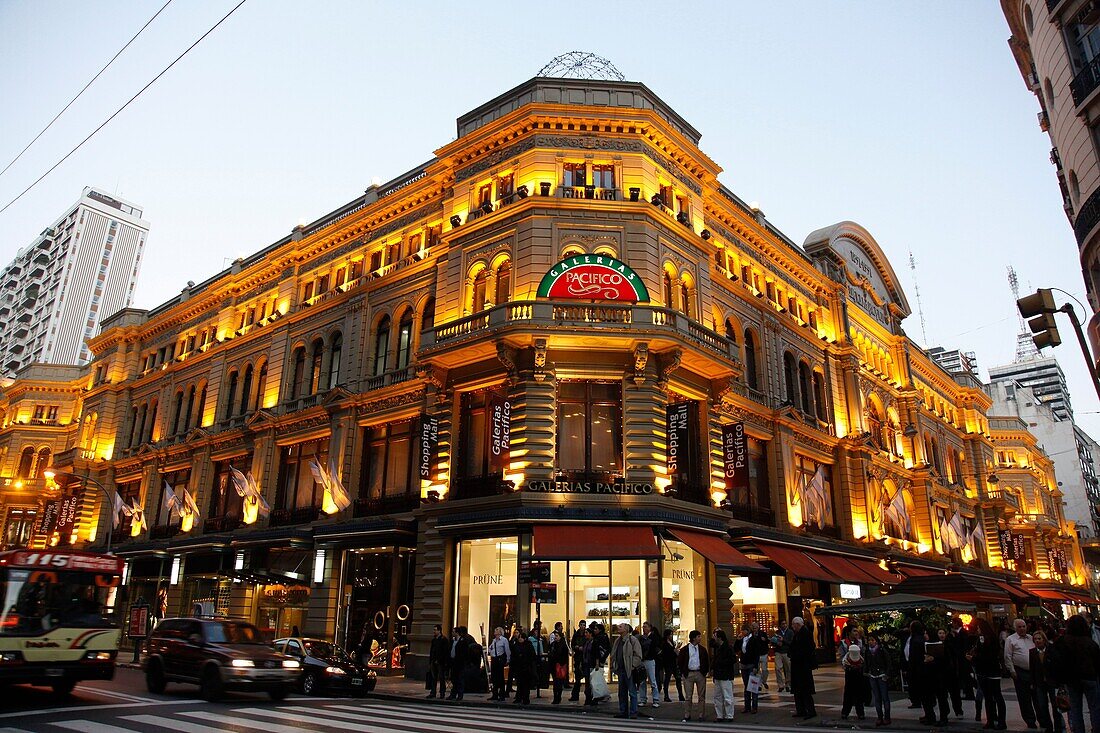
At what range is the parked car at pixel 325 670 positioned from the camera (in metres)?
20.2


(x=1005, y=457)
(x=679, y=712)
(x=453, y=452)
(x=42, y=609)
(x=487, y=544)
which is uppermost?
(x=1005, y=457)

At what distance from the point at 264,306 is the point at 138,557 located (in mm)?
15408

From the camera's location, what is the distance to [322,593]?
30828mm

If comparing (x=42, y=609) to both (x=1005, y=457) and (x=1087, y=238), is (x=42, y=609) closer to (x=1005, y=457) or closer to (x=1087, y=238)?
(x=1087, y=238)

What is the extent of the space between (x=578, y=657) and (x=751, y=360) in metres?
18.4

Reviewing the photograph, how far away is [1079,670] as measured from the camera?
1088 centimetres

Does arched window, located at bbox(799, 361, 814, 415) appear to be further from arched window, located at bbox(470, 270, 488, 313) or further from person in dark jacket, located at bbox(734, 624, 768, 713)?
person in dark jacket, located at bbox(734, 624, 768, 713)

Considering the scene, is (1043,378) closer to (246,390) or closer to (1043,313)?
(246,390)

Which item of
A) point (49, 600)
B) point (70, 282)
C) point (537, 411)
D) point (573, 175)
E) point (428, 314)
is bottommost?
point (49, 600)

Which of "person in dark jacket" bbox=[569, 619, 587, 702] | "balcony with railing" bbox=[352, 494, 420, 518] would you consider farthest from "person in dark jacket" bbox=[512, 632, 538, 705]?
"balcony with railing" bbox=[352, 494, 420, 518]

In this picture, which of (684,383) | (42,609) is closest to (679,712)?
(684,383)

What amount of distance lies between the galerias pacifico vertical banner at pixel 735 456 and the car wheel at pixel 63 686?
20.9 metres

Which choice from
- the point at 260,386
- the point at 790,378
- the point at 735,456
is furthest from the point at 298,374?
the point at 790,378

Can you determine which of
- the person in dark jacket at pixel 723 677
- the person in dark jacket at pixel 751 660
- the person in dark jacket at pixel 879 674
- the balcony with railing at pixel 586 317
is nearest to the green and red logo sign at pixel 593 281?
the balcony with railing at pixel 586 317
